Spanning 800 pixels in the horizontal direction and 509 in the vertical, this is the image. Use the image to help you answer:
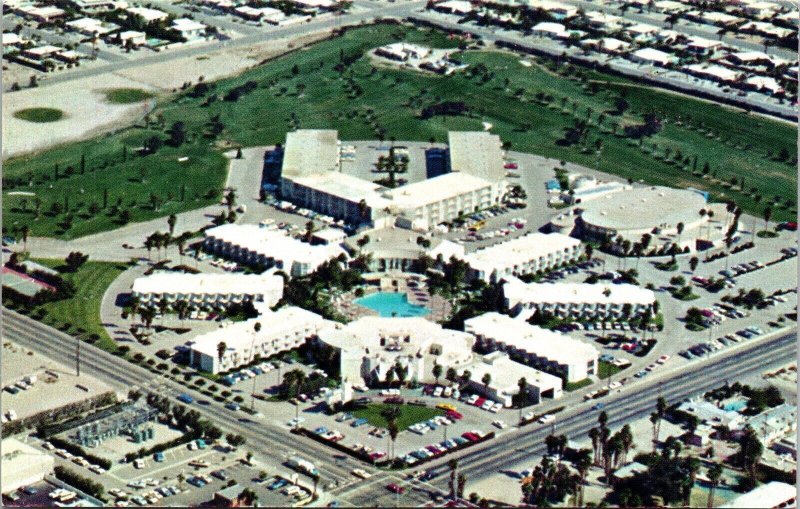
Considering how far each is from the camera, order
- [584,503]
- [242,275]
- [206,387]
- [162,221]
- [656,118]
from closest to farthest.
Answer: [584,503] < [206,387] < [242,275] < [162,221] < [656,118]

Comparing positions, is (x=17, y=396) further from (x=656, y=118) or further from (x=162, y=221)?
(x=656, y=118)

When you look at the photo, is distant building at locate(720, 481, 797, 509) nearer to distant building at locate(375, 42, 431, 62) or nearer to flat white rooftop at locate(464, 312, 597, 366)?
flat white rooftop at locate(464, 312, 597, 366)

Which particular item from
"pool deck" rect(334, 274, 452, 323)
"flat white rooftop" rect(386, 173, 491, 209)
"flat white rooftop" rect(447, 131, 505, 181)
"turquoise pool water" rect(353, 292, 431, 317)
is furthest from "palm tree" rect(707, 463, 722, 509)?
"flat white rooftop" rect(447, 131, 505, 181)

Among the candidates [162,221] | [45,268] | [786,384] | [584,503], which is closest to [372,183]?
[162,221]

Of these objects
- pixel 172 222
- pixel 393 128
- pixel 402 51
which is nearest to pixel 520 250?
pixel 172 222

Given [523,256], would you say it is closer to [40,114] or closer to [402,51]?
[40,114]

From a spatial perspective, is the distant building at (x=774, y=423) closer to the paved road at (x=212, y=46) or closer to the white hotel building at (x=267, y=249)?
the white hotel building at (x=267, y=249)
